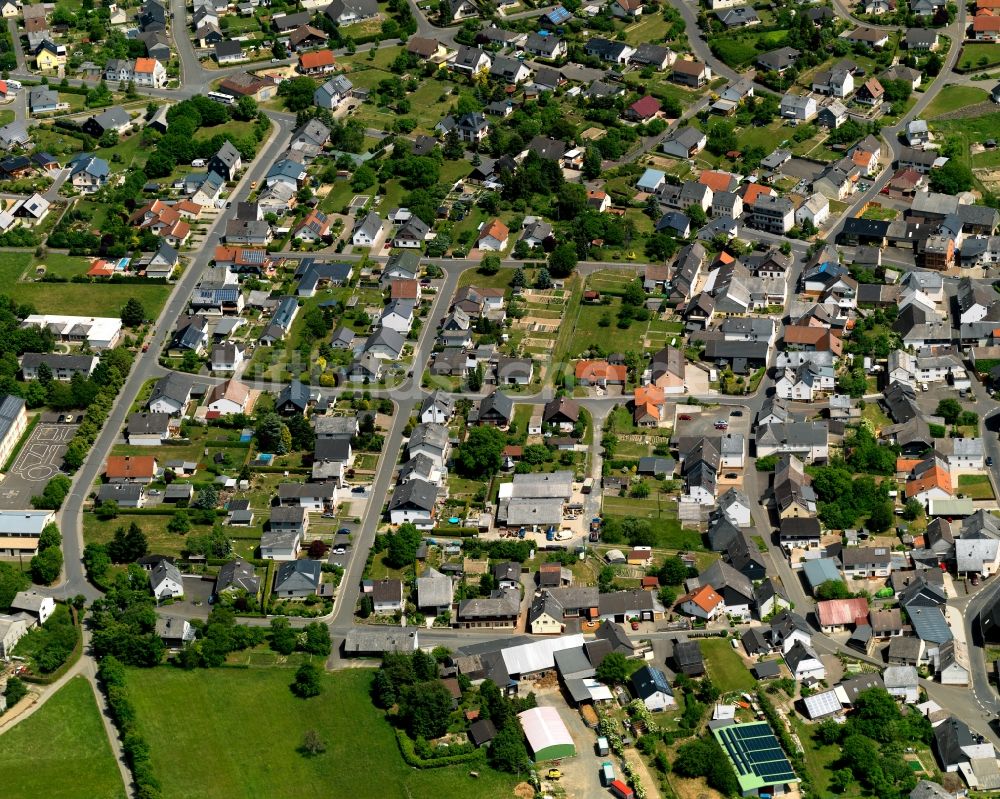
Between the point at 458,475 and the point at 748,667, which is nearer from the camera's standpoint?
the point at 748,667

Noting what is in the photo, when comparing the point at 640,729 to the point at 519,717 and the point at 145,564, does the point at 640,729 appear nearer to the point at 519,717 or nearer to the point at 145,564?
the point at 519,717

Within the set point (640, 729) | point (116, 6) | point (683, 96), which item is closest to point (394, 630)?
point (640, 729)

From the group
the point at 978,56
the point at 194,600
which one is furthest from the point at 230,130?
the point at 978,56

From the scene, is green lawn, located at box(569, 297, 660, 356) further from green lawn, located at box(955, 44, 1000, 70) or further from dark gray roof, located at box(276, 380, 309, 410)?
green lawn, located at box(955, 44, 1000, 70)

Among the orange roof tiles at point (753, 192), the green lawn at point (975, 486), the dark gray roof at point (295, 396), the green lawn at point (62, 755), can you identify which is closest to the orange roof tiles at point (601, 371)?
the dark gray roof at point (295, 396)

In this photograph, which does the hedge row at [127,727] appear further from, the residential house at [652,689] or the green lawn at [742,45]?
the green lawn at [742,45]

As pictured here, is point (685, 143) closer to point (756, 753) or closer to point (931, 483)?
point (931, 483)
